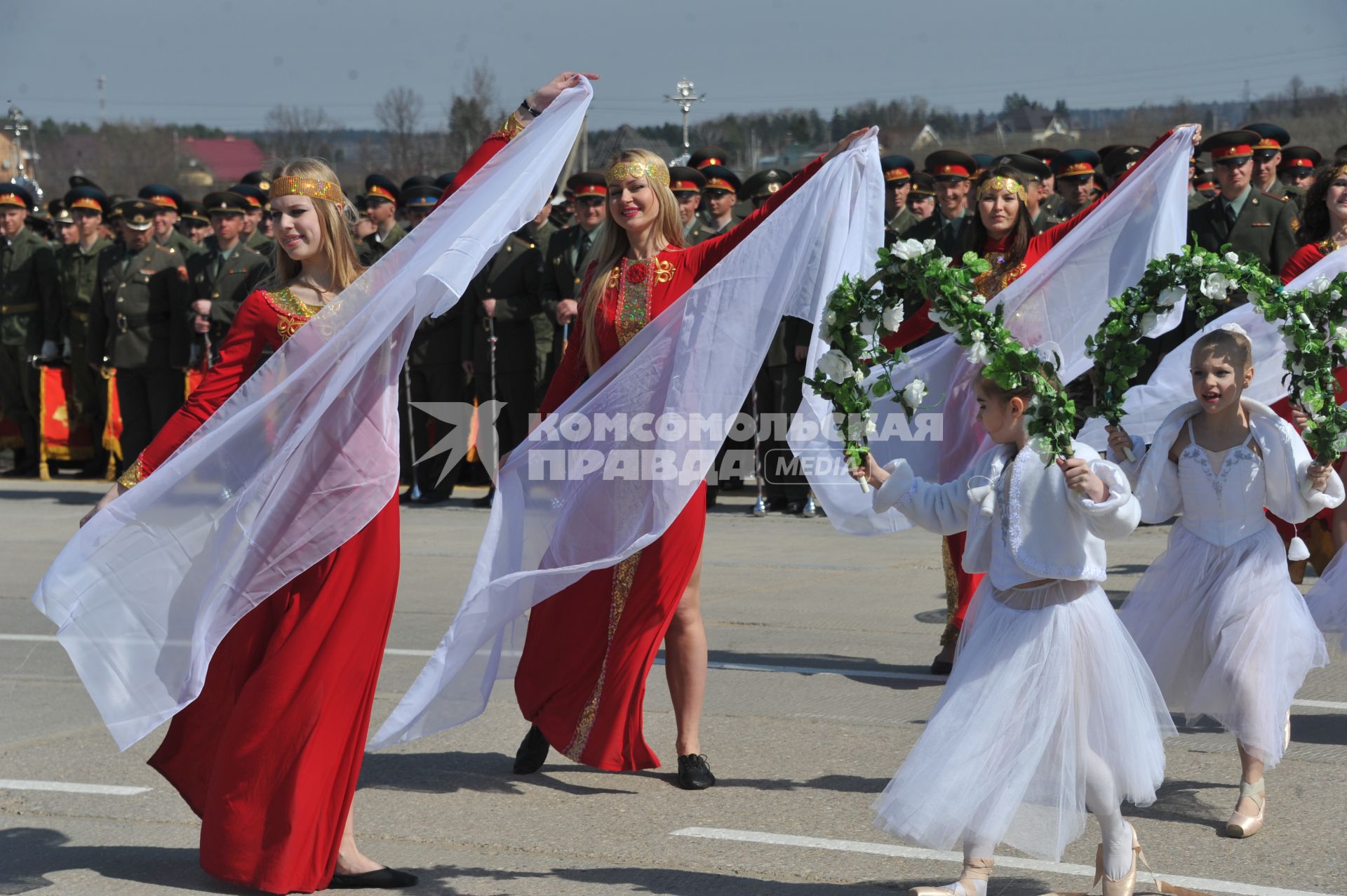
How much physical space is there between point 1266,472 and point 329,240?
2.96 metres

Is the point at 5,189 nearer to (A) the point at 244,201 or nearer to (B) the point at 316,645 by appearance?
(A) the point at 244,201

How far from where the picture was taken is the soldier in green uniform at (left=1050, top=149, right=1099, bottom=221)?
1213cm

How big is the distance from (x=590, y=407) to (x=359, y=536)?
3.90ft

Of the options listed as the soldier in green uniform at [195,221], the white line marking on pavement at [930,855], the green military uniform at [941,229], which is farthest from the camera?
the soldier in green uniform at [195,221]

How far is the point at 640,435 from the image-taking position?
5.41 meters

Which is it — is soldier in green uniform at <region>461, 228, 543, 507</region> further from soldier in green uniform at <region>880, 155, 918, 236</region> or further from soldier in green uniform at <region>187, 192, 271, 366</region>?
soldier in green uniform at <region>880, 155, 918, 236</region>

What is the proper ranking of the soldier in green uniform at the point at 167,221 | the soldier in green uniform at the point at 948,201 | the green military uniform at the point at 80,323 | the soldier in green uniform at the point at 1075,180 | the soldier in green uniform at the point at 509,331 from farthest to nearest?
the green military uniform at the point at 80,323
the soldier in green uniform at the point at 167,221
the soldier in green uniform at the point at 509,331
the soldier in green uniform at the point at 1075,180
the soldier in green uniform at the point at 948,201

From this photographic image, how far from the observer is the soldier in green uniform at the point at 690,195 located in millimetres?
12352

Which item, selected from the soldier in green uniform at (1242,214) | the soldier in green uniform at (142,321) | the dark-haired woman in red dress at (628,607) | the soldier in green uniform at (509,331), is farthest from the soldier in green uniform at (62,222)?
the dark-haired woman in red dress at (628,607)

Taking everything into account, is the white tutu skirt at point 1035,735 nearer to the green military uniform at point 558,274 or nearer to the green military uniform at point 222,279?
the green military uniform at point 558,274

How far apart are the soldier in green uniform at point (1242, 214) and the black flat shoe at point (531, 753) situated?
22.3 ft

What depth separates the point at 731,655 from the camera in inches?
300

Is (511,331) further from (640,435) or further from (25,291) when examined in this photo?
(640,435)

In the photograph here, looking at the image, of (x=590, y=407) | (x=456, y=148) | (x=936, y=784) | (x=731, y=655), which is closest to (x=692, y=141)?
(x=731, y=655)
